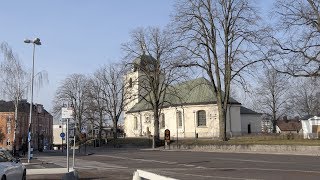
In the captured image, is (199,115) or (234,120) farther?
(199,115)

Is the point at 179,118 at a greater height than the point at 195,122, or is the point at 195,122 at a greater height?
the point at 179,118

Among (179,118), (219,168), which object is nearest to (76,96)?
(179,118)

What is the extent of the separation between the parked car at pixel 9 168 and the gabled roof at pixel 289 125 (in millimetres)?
128482

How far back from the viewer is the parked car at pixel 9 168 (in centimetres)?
1316

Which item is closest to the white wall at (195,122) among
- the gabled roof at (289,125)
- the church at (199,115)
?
the church at (199,115)

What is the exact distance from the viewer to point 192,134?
292 ft

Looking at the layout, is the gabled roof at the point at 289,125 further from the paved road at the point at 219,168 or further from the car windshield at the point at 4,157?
the car windshield at the point at 4,157

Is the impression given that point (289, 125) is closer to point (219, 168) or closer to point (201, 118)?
point (201, 118)

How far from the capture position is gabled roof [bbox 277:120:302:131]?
136700mm

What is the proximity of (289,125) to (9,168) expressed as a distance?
13451cm

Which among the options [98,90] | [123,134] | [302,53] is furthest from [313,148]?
[123,134]

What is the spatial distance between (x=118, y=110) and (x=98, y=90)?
5.53 meters

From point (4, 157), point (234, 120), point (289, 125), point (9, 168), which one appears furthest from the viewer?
point (289, 125)

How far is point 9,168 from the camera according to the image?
13.8 metres
